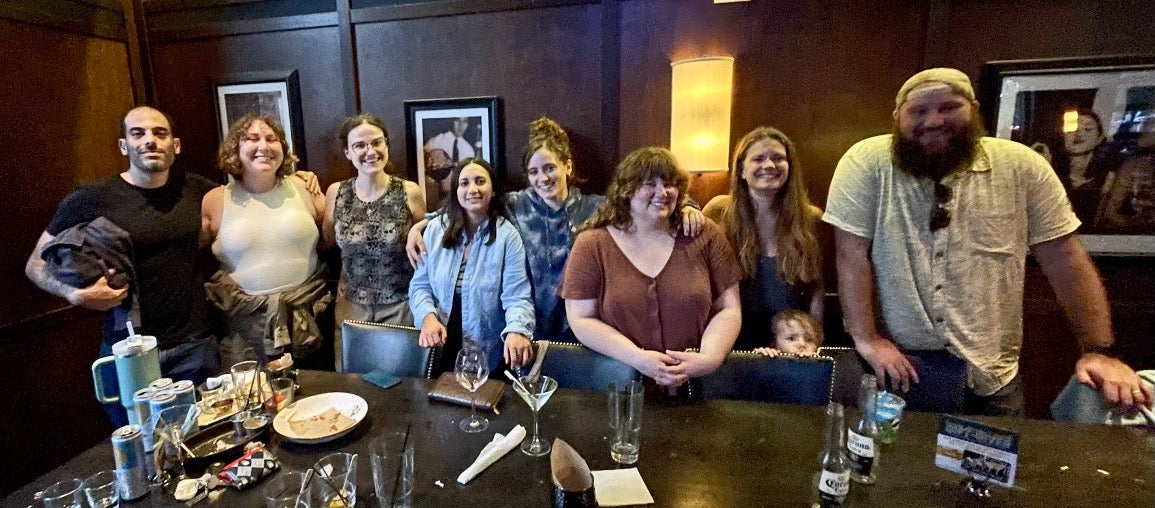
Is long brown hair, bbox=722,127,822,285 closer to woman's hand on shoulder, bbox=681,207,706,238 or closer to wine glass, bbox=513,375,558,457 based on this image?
woman's hand on shoulder, bbox=681,207,706,238

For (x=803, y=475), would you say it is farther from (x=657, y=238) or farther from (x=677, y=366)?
(x=657, y=238)

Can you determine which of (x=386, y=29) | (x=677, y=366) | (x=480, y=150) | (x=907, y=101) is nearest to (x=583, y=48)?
(x=480, y=150)

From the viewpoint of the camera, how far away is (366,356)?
7.00 feet

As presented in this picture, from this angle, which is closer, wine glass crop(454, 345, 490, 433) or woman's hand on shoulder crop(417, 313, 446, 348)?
wine glass crop(454, 345, 490, 433)

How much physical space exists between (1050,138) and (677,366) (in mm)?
2034

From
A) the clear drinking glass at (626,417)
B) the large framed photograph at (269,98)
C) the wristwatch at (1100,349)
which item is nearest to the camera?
the clear drinking glass at (626,417)

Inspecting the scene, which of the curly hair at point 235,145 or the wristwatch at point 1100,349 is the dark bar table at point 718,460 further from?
the curly hair at point 235,145

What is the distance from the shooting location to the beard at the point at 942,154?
73.0 inches

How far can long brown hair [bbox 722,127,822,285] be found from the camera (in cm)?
217

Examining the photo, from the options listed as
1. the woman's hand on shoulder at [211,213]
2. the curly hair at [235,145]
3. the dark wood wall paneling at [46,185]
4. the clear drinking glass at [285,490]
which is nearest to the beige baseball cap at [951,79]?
the clear drinking glass at [285,490]

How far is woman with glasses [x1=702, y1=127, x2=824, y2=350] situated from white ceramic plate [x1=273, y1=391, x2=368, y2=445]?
55.4 inches

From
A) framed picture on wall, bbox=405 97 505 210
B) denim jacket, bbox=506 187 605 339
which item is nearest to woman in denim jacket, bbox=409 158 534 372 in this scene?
denim jacket, bbox=506 187 605 339

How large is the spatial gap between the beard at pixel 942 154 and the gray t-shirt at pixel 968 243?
0.08 feet

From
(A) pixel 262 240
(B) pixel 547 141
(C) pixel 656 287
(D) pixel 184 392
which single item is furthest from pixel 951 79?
(A) pixel 262 240
